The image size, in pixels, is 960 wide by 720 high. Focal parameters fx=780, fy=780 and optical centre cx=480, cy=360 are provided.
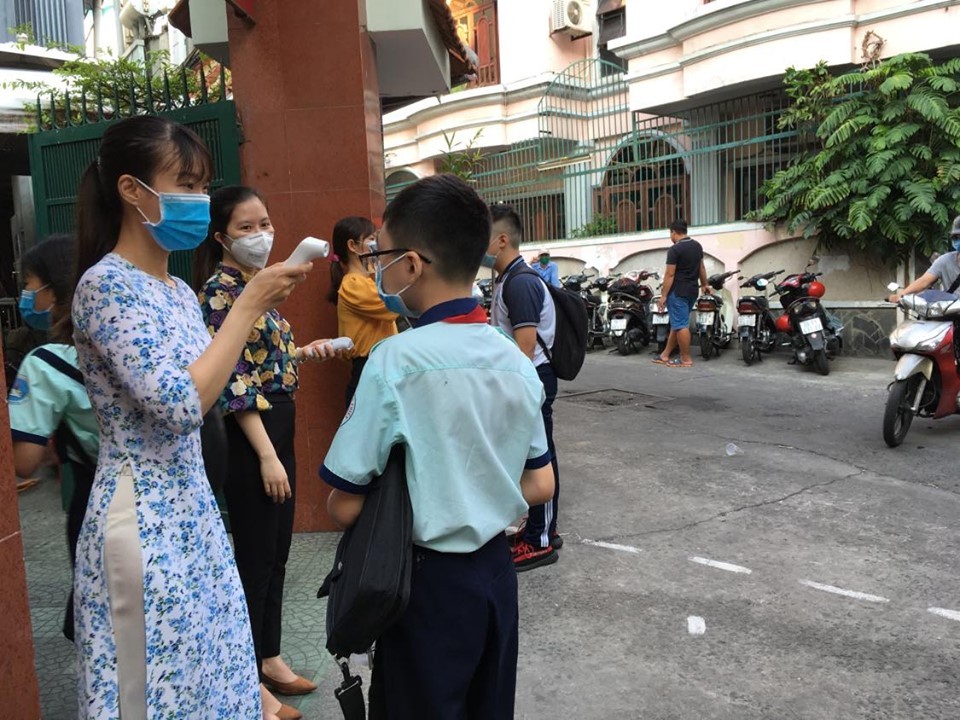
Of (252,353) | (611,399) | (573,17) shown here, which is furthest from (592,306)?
(252,353)

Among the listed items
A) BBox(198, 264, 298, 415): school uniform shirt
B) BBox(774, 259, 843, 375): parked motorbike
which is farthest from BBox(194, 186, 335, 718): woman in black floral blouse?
BBox(774, 259, 843, 375): parked motorbike

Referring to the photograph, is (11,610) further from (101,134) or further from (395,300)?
(101,134)

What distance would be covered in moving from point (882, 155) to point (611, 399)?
4.49m

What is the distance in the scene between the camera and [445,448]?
1.59m

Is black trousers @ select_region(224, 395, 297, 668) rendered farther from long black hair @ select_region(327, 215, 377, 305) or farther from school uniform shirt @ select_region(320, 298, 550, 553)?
long black hair @ select_region(327, 215, 377, 305)

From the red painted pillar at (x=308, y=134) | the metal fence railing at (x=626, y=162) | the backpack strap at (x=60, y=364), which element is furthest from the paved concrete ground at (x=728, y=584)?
the metal fence railing at (x=626, y=162)

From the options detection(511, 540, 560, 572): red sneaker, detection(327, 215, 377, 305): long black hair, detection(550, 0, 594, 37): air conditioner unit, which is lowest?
detection(511, 540, 560, 572): red sneaker

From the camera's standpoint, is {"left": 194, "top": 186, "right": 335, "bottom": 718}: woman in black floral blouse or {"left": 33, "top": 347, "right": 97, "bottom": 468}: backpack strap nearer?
{"left": 33, "top": 347, "right": 97, "bottom": 468}: backpack strap

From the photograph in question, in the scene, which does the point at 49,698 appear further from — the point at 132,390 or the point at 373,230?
the point at 373,230

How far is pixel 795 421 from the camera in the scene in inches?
269

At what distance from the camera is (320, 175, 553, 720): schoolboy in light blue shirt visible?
61.9 inches

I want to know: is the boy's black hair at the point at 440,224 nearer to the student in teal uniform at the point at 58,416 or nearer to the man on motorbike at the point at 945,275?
the student in teal uniform at the point at 58,416

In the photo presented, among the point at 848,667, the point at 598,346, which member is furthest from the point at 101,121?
the point at 598,346

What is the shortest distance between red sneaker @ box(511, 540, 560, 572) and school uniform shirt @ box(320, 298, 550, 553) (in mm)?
2296
